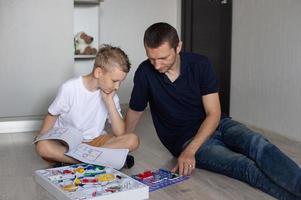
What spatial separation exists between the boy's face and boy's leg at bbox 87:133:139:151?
0.68 ft

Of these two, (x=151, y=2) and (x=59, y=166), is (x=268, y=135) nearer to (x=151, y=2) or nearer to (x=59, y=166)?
(x=59, y=166)

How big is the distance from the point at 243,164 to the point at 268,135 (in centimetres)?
101

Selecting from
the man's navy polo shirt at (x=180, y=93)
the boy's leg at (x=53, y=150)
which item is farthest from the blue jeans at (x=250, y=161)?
the boy's leg at (x=53, y=150)

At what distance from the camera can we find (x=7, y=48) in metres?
2.69

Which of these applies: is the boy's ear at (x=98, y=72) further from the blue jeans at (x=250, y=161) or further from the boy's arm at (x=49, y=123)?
the blue jeans at (x=250, y=161)

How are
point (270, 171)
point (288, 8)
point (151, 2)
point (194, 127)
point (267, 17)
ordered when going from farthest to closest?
point (151, 2) < point (267, 17) < point (288, 8) < point (194, 127) < point (270, 171)

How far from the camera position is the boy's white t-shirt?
1838 mm

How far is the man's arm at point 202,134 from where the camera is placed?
169cm

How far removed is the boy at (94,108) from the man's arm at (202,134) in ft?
0.92

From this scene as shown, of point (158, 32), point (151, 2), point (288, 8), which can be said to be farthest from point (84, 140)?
point (151, 2)

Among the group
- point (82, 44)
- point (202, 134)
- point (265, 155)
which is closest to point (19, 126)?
point (82, 44)

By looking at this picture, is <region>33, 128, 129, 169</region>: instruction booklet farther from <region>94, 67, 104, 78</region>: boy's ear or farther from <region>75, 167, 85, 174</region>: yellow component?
<region>94, 67, 104, 78</region>: boy's ear

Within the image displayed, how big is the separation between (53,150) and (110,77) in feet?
1.18

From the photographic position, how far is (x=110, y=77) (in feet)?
5.77
